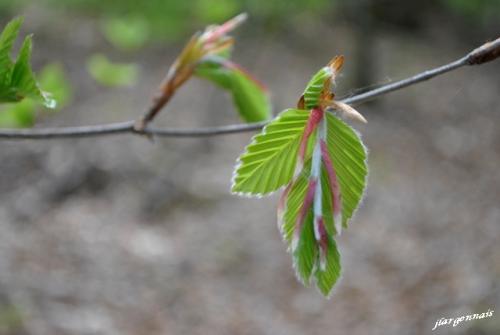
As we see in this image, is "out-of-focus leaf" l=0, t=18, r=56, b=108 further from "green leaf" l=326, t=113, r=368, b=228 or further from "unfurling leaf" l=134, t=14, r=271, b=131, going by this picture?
"green leaf" l=326, t=113, r=368, b=228

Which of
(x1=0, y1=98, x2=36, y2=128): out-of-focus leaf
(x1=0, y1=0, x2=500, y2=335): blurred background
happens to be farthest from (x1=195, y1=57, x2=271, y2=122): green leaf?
(x1=0, y1=0, x2=500, y2=335): blurred background

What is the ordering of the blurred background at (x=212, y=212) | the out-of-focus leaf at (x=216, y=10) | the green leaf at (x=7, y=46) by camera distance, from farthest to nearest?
the out-of-focus leaf at (x=216, y=10) → the blurred background at (x=212, y=212) → the green leaf at (x=7, y=46)

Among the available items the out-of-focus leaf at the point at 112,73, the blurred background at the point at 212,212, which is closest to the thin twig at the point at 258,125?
the blurred background at the point at 212,212

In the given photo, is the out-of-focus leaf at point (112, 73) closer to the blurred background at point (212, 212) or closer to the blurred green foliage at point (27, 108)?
the blurred background at point (212, 212)

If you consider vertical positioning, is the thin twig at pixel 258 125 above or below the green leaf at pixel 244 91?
above

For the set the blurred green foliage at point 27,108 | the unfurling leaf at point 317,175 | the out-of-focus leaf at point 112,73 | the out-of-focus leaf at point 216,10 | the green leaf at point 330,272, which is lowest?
the out-of-focus leaf at point 216,10

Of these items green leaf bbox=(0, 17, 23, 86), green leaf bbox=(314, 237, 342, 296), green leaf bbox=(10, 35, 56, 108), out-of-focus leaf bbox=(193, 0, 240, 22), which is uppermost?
green leaf bbox=(0, 17, 23, 86)

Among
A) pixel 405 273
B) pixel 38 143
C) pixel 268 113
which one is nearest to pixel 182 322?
pixel 405 273

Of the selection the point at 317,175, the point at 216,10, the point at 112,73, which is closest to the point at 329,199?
the point at 317,175
